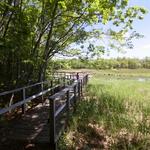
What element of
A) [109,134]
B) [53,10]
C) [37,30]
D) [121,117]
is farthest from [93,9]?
[109,134]

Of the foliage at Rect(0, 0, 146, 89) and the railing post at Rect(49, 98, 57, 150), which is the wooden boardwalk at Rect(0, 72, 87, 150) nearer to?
the railing post at Rect(49, 98, 57, 150)

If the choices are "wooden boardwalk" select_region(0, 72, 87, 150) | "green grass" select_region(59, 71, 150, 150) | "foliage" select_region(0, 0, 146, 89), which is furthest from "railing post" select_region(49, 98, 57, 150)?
"foliage" select_region(0, 0, 146, 89)

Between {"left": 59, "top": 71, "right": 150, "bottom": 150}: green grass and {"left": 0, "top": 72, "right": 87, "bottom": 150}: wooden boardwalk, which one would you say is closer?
{"left": 0, "top": 72, "right": 87, "bottom": 150}: wooden boardwalk

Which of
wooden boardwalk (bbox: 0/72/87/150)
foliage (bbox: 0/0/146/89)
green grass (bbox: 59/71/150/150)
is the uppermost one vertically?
foliage (bbox: 0/0/146/89)

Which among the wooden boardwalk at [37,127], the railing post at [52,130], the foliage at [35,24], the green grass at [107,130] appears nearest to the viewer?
the railing post at [52,130]

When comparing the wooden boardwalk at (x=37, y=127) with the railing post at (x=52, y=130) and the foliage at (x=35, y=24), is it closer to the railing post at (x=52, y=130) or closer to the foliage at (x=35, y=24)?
the railing post at (x=52, y=130)

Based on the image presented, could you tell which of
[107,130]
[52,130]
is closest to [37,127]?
[52,130]

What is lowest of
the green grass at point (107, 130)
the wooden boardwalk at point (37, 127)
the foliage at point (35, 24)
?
the green grass at point (107, 130)

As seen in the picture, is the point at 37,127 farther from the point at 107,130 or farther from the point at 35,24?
the point at 35,24

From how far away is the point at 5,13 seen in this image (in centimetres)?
1352

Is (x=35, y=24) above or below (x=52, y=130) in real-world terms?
above

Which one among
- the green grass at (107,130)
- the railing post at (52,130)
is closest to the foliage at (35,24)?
the green grass at (107,130)

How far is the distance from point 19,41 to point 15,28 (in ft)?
2.52

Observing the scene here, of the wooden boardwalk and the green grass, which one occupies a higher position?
the wooden boardwalk
